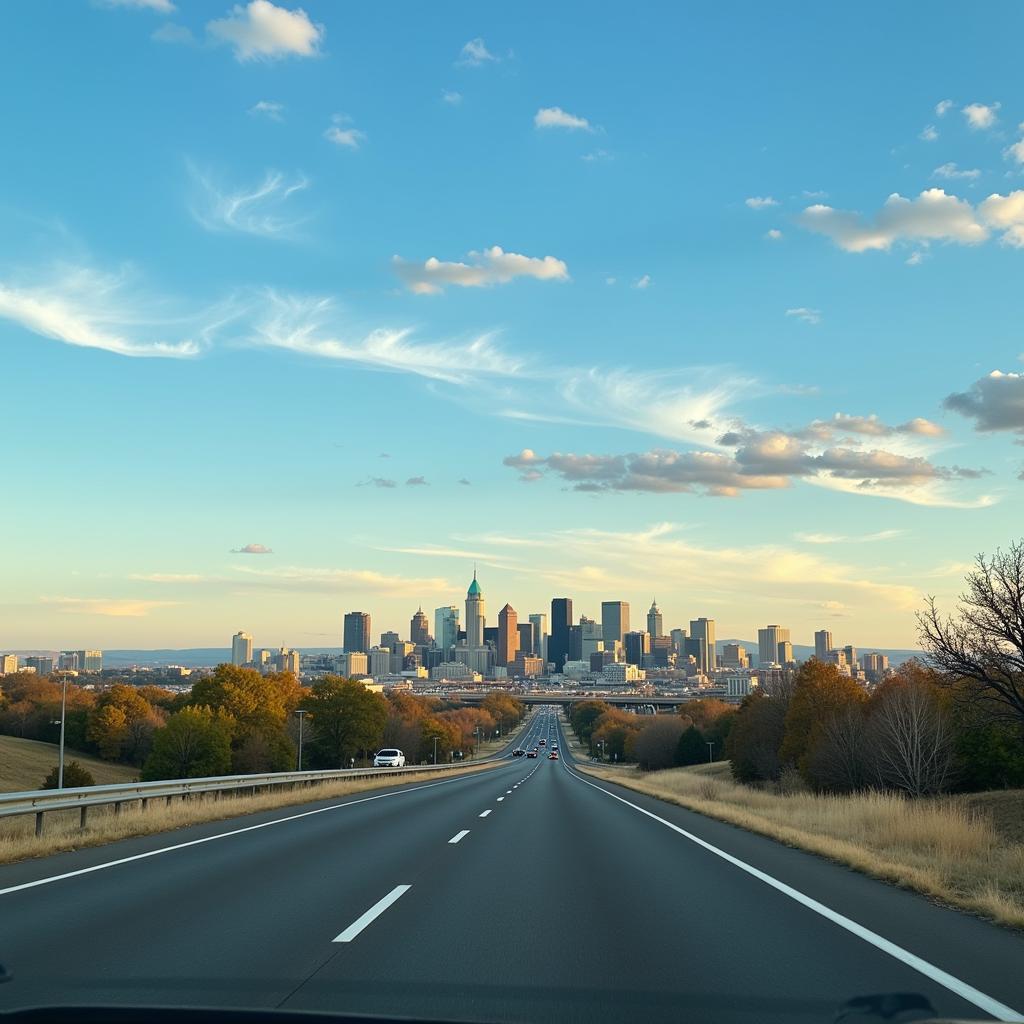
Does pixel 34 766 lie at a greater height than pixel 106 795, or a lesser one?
lesser

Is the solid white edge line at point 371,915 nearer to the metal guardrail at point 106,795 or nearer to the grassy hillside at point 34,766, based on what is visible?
the metal guardrail at point 106,795

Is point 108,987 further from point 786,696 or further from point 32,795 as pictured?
point 786,696

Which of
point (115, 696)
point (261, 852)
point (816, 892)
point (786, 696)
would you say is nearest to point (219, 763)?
point (115, 696)

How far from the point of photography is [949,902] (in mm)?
10953

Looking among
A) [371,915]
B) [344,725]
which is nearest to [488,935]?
[371,915]

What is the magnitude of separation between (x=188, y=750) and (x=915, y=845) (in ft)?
242

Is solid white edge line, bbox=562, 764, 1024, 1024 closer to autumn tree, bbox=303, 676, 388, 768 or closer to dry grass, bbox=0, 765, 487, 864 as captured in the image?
dry grass, bbox=0, 765, 487, 864

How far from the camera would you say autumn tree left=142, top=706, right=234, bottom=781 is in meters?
80.1

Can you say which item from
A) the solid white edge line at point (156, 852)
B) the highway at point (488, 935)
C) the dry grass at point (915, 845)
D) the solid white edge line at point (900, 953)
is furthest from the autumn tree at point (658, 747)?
the solid white edge line at point (900, 953)

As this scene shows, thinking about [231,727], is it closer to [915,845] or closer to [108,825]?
[108,825]

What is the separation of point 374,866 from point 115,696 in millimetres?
108744

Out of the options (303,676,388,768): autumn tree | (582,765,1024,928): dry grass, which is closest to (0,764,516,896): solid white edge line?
(582,765,1024,928): dry grass

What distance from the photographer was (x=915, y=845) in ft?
52.7

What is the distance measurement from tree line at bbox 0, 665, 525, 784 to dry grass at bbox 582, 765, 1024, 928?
6481cm
